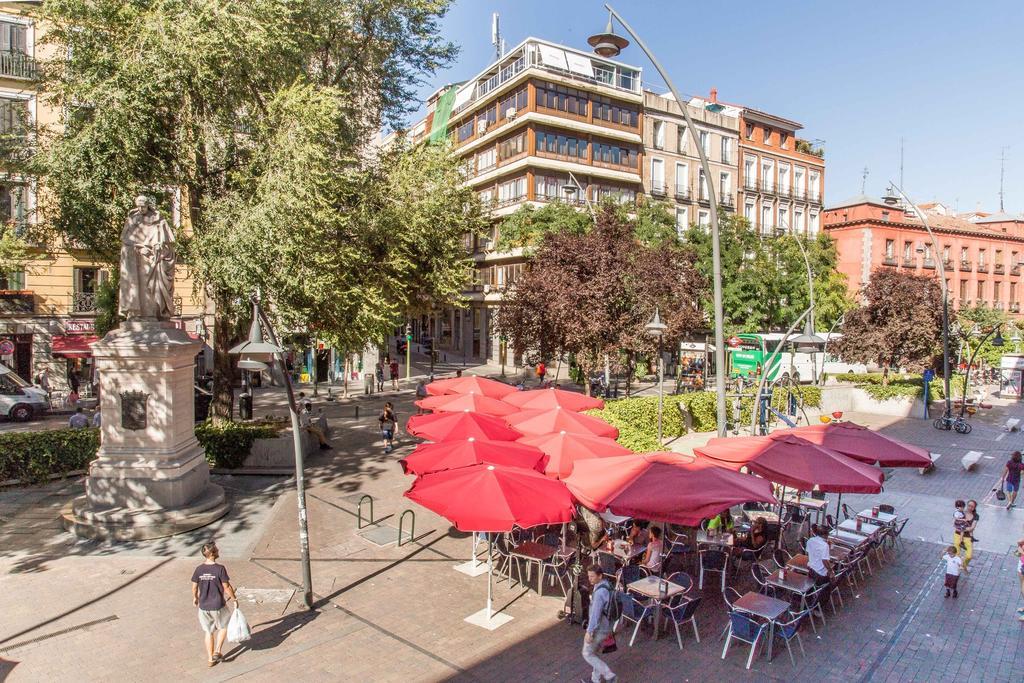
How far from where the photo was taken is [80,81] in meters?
15.6

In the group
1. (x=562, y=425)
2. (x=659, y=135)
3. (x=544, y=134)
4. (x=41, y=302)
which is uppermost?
(x=659, y=135)

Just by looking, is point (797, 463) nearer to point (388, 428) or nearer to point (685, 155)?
point (388, 428)

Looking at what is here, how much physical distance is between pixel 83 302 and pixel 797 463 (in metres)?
32.0

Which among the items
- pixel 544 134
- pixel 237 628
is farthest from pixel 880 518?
pixel 544 134

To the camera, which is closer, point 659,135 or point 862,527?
point 862,527

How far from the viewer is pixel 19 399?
81.6 ft

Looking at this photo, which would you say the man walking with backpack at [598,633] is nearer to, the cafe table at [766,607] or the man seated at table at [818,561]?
the cafe table at [766,607]

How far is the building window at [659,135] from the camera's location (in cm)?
4916

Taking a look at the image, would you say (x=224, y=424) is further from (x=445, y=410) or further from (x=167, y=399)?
(x=445, y=410)

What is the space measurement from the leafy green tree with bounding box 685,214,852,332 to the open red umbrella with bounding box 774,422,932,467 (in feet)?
84.2

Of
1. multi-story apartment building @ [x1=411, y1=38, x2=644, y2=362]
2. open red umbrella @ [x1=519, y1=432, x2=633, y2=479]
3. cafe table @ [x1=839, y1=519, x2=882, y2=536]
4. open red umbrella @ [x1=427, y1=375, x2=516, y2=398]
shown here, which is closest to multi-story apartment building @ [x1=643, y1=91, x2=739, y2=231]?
multi-story apartment building @ [x1=411, y1=38, x2=644, y2=362]

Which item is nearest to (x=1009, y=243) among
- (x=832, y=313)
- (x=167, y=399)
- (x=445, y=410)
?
(x=832, y=313)

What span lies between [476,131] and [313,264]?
118 ft

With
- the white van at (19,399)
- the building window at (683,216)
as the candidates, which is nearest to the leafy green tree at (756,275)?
the building window at (683,216)
